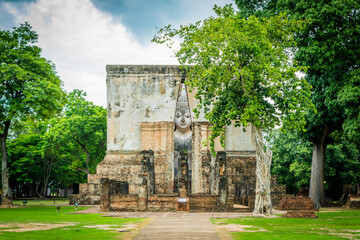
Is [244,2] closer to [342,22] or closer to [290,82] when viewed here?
[342,22]

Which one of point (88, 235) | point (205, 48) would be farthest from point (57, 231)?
point (205, 48)

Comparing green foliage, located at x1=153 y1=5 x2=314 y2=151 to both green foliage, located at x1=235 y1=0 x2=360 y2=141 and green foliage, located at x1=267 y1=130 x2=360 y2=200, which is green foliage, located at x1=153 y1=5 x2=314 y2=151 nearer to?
green foliage, located at x1=235 y1=0 x2=360 y2=141

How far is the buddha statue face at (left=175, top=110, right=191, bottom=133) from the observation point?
82.4 feet

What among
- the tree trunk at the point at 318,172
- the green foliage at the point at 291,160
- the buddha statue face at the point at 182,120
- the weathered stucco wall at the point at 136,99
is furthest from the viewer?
the green foliage at the point at 291,160

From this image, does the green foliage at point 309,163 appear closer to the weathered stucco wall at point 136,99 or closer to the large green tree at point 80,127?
the weathered stucco wall at point 136,99

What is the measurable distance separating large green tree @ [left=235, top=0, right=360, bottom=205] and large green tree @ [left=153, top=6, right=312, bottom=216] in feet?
6.34

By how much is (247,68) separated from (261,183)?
4.75 meters

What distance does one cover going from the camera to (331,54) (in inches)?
714

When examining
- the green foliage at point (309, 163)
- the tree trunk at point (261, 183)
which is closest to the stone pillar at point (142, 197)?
the tree trunk at point (261, 183)

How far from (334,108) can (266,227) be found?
363 inches

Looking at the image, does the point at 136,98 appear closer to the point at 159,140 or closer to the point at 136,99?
the point at 136,99

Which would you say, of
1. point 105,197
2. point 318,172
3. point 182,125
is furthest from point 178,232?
point 182,125

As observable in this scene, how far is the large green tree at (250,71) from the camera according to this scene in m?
15.3

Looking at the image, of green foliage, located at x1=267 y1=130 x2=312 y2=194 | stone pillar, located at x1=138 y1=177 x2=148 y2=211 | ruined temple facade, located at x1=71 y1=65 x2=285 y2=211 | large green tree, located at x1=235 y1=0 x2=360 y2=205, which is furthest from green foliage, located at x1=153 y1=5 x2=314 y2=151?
green foliage, located at x1=267 y1=130 x2=312 y2=194
